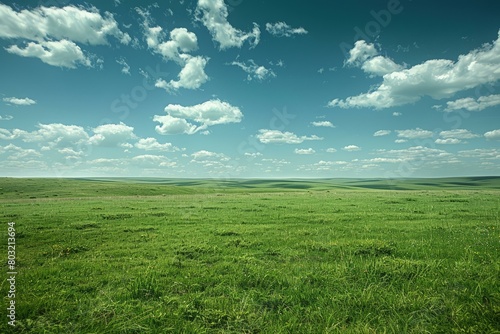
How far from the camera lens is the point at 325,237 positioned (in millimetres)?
14984

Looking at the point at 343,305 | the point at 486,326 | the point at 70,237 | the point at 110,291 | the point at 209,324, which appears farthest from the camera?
the point at 70,237

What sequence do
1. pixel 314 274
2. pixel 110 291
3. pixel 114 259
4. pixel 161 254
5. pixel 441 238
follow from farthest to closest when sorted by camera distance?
pixel 441 238
pixel 161 254
pixel 114 259
pixel 314 274
pixel 110 291

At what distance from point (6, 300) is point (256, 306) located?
22.7 ft

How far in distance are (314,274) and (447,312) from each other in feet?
12.3

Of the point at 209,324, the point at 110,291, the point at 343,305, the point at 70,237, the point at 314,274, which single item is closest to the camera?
the point at 209,324

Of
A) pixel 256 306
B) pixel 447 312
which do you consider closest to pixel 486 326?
pixel 447 312

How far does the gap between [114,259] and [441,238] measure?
54.7 feet

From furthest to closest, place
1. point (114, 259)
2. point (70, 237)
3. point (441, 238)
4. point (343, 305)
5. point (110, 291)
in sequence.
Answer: point (70, 237)
point (441, 238)
point (114, 259)
point (110, 291)
point (343, 305)

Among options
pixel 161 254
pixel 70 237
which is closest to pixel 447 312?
pixel 161 254

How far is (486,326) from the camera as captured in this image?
5676 mm

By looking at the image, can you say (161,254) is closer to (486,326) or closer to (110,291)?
(110,291)

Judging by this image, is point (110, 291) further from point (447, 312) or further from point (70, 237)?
point (70, 237)

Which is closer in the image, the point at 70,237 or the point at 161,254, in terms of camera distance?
the point at 161,254

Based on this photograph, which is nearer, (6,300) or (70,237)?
(6,300)
